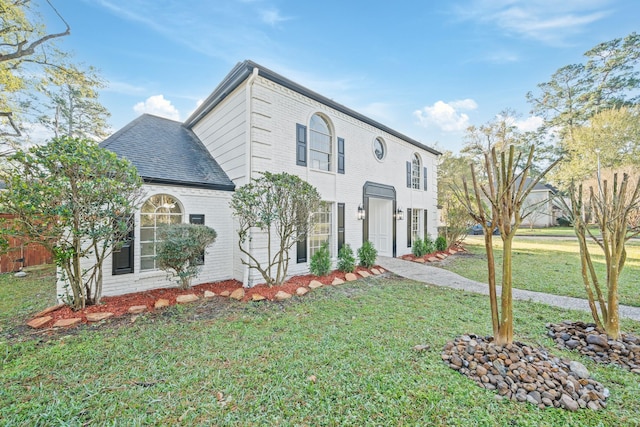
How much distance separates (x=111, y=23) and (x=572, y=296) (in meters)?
14.7

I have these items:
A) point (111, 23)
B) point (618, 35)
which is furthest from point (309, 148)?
point (618, 35)

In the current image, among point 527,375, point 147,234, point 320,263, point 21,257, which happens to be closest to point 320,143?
point 320,263

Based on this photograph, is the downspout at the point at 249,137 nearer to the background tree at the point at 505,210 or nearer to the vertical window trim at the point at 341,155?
the vertical window trim at the point at 341,155

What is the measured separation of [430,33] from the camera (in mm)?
8766

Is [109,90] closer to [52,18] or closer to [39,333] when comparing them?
[52,18]

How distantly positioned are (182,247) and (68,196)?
82.2 inches

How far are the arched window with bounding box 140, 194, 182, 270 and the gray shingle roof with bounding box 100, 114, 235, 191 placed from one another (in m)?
0.57

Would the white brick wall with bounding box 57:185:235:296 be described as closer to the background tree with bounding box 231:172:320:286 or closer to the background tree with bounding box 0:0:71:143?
the background tree with bounding box 231:172:320:286

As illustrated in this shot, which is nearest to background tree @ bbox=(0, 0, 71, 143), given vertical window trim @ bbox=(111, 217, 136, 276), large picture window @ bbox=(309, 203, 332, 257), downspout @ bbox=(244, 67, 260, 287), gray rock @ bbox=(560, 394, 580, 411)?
downspout @ bbox=(244, 67, 260, 287)

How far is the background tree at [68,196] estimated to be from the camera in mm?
4070

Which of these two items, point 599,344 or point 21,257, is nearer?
point 599,344

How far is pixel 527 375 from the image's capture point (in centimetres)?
255

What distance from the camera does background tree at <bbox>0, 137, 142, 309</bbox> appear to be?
4.07 m

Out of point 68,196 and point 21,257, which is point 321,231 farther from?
point 21,257
